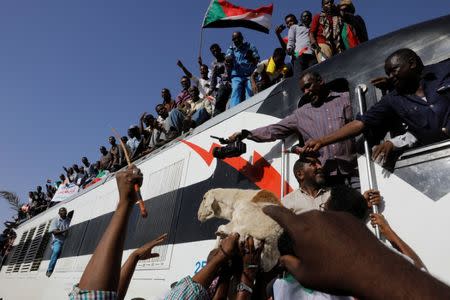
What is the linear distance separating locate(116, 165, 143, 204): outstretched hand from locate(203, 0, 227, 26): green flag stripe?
185 inches

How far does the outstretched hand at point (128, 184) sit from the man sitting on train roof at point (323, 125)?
4.36ft

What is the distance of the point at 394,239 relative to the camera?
152 cm

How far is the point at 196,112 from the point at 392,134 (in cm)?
355

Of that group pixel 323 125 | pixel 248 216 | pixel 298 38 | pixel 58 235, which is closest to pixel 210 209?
pixel 248 216

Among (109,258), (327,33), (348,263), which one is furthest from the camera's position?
(327,33)

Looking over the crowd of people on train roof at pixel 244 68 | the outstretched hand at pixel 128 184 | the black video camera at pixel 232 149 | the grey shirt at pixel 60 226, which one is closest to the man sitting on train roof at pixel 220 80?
the crowd of people on train roof at pixel 244 68

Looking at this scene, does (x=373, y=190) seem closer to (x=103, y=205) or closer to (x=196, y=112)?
Result: (x=196, y=112)

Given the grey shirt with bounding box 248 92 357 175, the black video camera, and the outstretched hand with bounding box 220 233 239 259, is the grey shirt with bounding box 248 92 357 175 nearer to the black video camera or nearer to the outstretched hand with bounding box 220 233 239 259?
the black video camera

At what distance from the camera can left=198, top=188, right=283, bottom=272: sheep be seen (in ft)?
Answer: 5.94

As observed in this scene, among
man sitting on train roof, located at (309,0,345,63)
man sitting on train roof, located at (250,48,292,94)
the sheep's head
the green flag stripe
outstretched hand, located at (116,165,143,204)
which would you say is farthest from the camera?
the green flag stripe

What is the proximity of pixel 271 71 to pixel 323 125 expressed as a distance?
2.52 meters

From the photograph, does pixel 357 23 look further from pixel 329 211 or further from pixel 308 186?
pixel 329 211

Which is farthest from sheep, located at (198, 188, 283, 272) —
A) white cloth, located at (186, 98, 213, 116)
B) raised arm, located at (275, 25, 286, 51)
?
raised arm, located at (275, 25, 286, 51)

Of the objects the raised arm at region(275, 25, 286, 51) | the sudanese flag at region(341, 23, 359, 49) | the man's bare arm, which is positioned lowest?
the man's bare arm
